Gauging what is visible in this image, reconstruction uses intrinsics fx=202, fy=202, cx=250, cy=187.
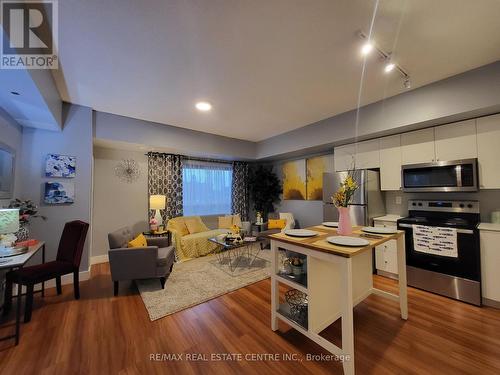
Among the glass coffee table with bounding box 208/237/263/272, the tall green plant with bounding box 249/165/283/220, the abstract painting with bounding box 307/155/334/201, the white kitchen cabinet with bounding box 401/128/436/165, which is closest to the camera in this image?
the white kitchen cabinet with bounding box 401/128/436/165

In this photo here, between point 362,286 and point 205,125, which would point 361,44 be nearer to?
point 362,286

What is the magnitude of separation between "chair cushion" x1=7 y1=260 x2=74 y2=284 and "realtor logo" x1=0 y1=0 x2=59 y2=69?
6.59 feet

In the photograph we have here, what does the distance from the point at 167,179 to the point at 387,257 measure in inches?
175

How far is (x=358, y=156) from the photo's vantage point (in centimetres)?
352

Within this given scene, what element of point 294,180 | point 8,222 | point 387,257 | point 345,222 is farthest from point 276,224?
point 8,222

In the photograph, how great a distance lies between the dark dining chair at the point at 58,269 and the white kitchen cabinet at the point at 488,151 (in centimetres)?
490

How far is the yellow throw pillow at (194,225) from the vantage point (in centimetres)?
453

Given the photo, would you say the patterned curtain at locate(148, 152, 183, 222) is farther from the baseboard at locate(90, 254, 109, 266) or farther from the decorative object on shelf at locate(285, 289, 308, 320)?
the decorative object on shelf at locate(285, 289, 308, 320)

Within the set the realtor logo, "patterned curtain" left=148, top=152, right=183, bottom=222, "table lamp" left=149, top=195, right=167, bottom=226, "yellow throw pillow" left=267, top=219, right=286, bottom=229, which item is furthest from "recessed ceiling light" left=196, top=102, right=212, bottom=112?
"yellow throw pillow" left=267, top=219, right=286, bottom=229

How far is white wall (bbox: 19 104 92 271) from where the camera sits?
9.26ft

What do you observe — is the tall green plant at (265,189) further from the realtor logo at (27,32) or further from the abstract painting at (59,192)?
the realtor logo at (27,32)

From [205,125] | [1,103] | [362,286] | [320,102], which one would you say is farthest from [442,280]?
[1,103]

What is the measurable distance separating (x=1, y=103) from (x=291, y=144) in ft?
13.8

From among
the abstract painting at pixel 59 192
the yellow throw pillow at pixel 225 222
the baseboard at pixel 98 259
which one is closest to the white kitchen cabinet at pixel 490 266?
the yellow throw pillow at pixel 225 222
